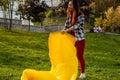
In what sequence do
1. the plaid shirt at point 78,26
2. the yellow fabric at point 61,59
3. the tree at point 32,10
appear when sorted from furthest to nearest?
the tree at point 32,10
the plaid shirt at point 78,26
the yellow fabric at point 61,59

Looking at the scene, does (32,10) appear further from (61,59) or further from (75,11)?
(61,59)

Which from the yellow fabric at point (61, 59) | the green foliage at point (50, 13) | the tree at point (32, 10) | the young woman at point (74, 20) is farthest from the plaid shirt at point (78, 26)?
the green foliage at point (50, 13)

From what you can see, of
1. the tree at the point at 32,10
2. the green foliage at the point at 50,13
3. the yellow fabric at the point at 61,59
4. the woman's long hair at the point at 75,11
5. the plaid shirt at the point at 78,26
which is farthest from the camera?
the green foliage at the point at 50,13

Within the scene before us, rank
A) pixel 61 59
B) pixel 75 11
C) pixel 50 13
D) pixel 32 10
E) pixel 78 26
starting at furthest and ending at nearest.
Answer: pixel 50 13, pixel 32 10, pixel 78 26, pixel 75 11, pixel 61 59

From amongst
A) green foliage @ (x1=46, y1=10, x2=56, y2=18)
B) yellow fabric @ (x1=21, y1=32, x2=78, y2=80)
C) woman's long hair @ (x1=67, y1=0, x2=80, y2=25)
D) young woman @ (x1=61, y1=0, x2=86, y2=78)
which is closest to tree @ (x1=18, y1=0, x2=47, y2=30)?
green foliage @ (x1=46, y1=10, x2=56, y2=18)

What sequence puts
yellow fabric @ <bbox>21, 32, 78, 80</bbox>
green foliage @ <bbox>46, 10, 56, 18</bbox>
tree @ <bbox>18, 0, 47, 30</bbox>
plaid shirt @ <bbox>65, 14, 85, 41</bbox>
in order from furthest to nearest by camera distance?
green foliage @ <bbox>46, 10, 56, 18</bbox> < tree @ <bbox>18, 0, 47, 30</bbox> < plaid shirt @ <bbox>65, 14, 85, 41</bbox> < yellow fabric @ <bbox>21, 32, 78, 80</bbox>

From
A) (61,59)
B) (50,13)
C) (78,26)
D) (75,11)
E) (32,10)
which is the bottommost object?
(50,13)

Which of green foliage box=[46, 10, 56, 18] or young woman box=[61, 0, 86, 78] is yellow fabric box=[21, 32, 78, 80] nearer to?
young woman box=[61, 0, 86, 78]

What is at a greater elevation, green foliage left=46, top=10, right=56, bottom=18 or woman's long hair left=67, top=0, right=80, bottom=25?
woman's long hair left=67, top=0, right=80, bottom=25

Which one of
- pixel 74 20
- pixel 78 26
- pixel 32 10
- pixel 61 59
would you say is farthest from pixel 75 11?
pixel 32 10

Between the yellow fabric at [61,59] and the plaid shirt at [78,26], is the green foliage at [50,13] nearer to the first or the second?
the plaid shirt at [78,26]

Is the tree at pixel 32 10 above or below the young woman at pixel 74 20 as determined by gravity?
below

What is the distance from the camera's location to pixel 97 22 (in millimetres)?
40531

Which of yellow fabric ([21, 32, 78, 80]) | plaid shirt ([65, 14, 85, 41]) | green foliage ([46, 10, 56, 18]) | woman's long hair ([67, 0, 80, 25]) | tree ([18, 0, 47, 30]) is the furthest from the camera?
green foliage ([46, 10, 56, 18])
